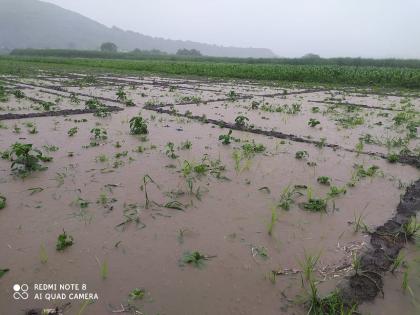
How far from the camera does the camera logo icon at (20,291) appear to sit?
1815mm

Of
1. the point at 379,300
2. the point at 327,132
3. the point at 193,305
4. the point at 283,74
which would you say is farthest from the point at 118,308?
the point at 283,74

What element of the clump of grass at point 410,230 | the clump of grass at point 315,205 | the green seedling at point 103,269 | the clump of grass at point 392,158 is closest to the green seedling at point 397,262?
the clump of grass at point 410,230

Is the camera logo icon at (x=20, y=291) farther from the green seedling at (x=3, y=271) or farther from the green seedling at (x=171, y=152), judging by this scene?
the green seedling at (x=171, y=152)

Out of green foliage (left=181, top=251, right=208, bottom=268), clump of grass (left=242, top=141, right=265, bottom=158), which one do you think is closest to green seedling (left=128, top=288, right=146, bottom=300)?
green foliage (left=181, top=251, right=208, bottom=268)

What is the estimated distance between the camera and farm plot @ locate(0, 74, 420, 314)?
6.30ft

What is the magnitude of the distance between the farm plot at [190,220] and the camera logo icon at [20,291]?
0.04m

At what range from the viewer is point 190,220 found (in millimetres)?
2629

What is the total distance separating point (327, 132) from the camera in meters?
5.64

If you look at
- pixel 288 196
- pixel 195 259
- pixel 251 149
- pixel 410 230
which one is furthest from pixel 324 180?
pixel 195 259

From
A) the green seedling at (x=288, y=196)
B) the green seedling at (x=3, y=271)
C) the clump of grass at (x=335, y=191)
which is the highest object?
the clump of grass at (x=335, y=191)

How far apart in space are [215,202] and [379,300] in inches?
55.3

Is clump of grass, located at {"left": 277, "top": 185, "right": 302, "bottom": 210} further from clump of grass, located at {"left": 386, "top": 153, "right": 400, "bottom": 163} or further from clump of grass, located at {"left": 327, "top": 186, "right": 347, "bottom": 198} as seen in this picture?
clump of grass, located at {"left": 386, "top": 153, "right": 400, "bottom": 163}

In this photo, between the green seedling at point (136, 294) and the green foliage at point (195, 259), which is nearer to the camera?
the green seedling at point (136, 294)

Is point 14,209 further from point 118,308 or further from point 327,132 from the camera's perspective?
point 327,132
